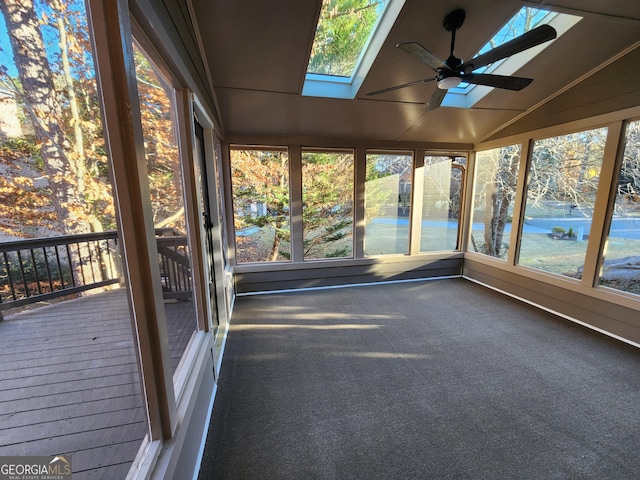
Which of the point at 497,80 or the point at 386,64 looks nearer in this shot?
the point at 497,80

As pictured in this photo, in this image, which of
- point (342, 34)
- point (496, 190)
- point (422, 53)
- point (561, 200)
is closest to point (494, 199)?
point (496, 190)

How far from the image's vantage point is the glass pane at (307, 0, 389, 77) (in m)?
2.49

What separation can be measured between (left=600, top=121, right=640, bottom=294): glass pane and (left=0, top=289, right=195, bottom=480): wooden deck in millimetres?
4361

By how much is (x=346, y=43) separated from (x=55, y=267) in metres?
3.11

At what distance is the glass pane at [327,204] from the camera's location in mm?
4309

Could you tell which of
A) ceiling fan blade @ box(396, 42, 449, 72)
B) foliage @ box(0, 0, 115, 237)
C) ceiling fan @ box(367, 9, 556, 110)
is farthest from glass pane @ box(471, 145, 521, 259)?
foliage @ box(0, 0, 115, 237)

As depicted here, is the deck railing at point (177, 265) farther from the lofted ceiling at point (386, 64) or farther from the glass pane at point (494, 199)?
the glass pane at point (494, 199)

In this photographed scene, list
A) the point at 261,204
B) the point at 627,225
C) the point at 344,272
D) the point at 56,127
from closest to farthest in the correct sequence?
the point at 56,127, the point at 627,225, the point at 261,204, the point at 344,272

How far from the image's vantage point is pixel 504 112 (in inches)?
150

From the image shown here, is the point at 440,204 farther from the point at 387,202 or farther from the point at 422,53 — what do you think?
the point at 422,53

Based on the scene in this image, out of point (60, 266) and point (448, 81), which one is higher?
point (448, 81)

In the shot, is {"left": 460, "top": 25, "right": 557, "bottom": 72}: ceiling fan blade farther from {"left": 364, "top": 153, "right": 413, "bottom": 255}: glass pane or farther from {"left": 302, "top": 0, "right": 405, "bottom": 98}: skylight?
{"left": 364, "top": 153, "right": 413, "bottom": 255}: glass pane

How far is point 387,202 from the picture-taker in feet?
15.3

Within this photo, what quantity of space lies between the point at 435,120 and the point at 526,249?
232 cm
